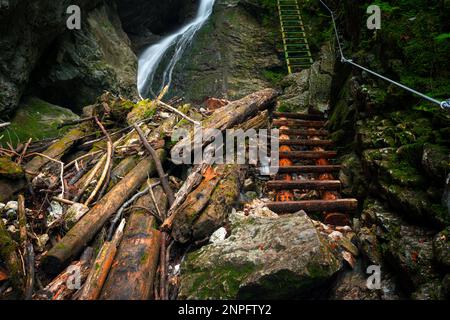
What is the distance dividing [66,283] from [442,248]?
3.22 m

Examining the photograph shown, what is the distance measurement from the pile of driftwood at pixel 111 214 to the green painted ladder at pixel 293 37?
7.31 meters

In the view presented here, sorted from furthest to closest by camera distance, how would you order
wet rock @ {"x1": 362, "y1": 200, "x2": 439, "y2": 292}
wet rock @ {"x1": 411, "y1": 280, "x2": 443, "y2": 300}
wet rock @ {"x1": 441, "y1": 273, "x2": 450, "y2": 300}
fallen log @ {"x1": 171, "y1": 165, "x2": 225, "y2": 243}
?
fallen log @ {"x1": 171, "y1": 165, "x2": 225, "y2": 243}, wet rock @ {"x1": 362, "y1": 200, "x2": 439, "y2": 292}, wet rock @ {"x1": 411, "y1": 280, "x2": 443, "y2": 300}, wet rock @ {"x1": 441, "y1": 273, "x2": 450, "y2": 300}

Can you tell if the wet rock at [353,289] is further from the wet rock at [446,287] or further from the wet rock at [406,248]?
the wet rock at [446,287]

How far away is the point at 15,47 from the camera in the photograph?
22.9ft

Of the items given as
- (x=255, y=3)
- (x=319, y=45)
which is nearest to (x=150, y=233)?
(x=319, y=45)

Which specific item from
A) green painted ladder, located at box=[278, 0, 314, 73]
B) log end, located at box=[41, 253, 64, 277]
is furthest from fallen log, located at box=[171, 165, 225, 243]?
green painted ladder, located at box=[278, 0, 314, 73]

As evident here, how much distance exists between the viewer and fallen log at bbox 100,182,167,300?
240 cm

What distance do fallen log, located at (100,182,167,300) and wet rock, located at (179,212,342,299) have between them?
1.09 feet

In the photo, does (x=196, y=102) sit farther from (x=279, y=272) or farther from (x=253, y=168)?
(x=279, y=272)

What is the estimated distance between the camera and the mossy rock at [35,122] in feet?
20.9

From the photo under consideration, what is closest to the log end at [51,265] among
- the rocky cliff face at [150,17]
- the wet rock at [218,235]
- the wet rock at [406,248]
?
the wet rock at [218,235]

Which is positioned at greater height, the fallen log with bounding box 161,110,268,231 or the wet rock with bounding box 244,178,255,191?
the fallen log with bounding box 161,110,268,231

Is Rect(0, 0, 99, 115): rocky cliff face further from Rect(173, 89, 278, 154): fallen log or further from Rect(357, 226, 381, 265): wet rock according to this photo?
Rect(357, 226, 381, 265): wet rock
